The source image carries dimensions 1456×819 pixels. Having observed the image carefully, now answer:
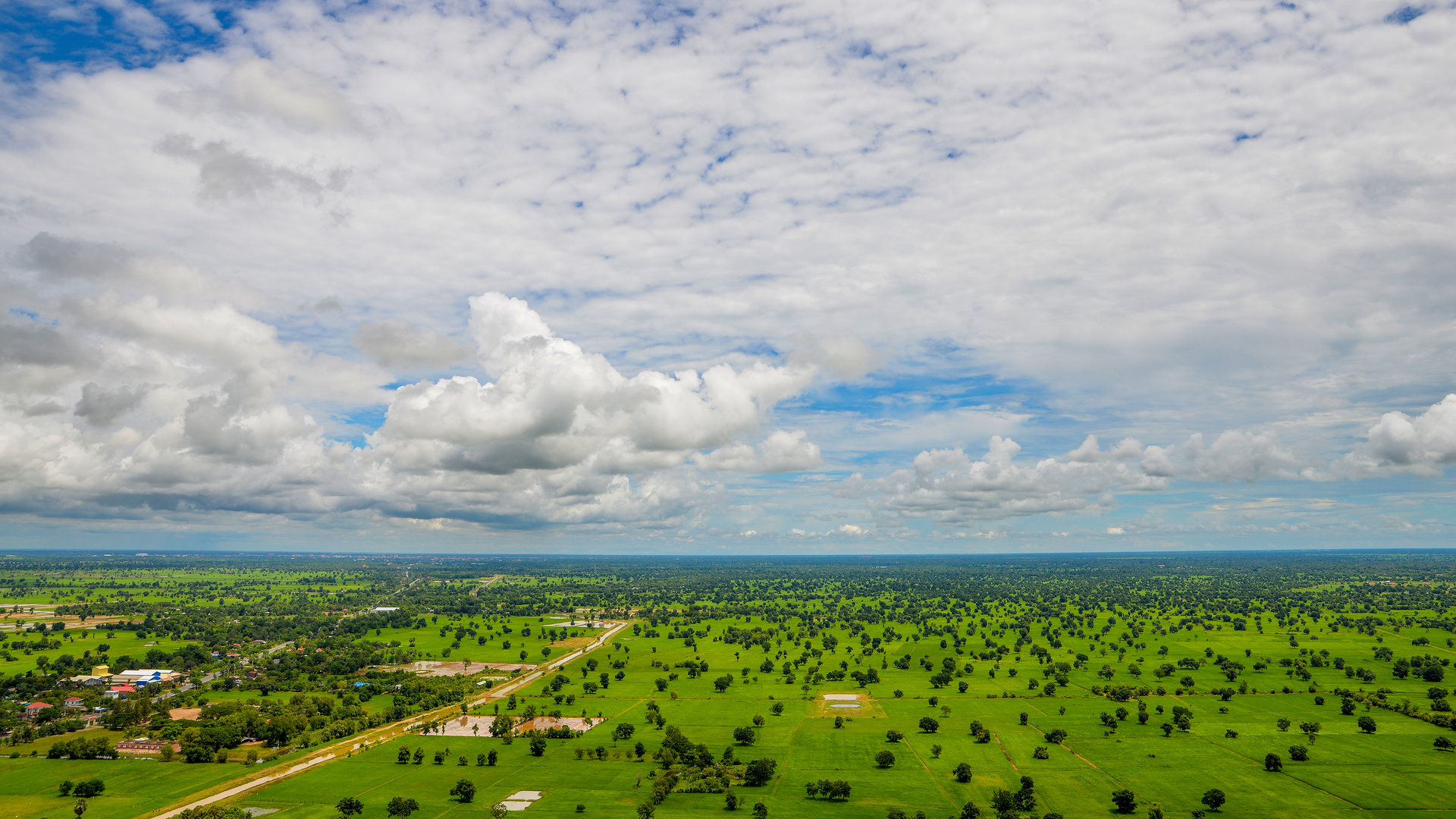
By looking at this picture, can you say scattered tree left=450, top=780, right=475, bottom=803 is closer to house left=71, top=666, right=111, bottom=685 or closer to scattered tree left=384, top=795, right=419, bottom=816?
scattered tree left=384, top=795, right=419, bottom=816

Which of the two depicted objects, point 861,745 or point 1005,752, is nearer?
point 1005,752

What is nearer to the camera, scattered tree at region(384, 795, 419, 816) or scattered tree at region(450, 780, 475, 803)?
scattered tree at region(384, 795, 419, 816)

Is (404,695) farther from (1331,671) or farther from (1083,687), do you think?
(1331,671)

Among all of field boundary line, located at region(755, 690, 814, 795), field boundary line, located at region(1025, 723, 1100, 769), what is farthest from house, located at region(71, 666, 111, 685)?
field boundary line, located at region(1025, 723, 1100, 769)

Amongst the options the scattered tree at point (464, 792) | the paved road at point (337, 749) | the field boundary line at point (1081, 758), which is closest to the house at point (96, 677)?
the paved road at point (337, 749)

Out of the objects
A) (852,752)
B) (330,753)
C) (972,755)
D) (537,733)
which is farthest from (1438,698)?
(330,753)

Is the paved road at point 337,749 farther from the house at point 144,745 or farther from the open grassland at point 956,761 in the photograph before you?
the house at point 144,745

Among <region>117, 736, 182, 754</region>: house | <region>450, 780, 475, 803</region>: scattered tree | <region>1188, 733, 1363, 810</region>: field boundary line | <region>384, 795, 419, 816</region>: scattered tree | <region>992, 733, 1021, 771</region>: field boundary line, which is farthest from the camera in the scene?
<region>117, 736, 182, 754</region>: house

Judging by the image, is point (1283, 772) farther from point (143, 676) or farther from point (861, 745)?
point (143, 676)

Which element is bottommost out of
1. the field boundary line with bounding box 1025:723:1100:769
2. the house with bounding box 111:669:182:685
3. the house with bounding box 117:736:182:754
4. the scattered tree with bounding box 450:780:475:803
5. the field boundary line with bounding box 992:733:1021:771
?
the house with bounding box 111:669:182:685

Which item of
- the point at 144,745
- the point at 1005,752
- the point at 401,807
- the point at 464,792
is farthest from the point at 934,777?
the point at 144,745

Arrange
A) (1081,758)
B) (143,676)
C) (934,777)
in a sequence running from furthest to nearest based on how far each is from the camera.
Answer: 1. (143,676)
2. (1081,758)
3. (934,777)
